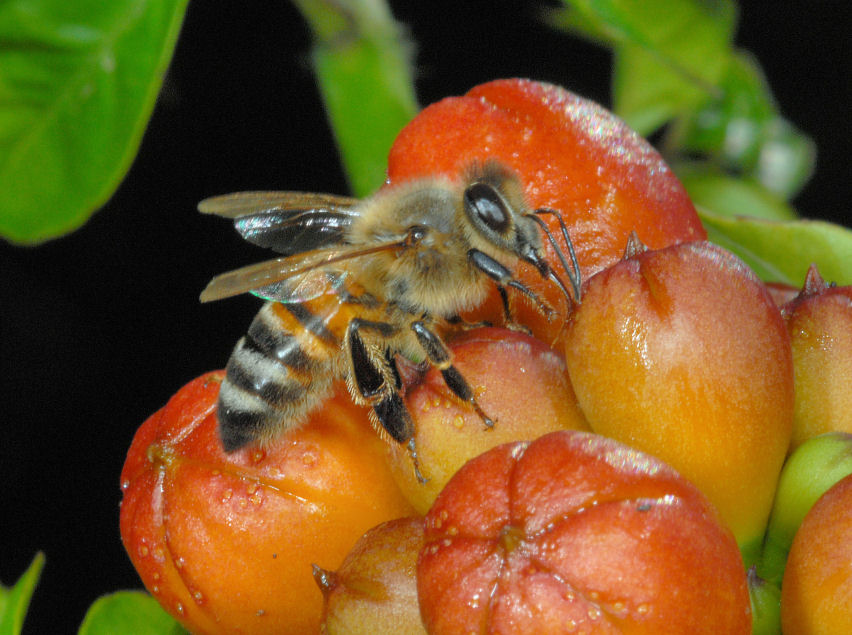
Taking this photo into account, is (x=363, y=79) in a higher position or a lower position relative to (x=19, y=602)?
higher

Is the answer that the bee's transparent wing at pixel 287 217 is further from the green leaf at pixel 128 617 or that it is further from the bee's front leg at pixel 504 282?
the green leaf at pixel 128 617

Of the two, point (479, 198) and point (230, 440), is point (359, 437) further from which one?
point (479, 198)

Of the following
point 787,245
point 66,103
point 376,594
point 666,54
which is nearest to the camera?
point 376,594

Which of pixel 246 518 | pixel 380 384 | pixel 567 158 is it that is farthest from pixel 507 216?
pixel 246 518

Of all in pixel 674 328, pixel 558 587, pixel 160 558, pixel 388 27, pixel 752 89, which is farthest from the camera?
pixel 752 89

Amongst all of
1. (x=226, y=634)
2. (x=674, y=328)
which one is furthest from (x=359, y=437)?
(x=674, y=328)

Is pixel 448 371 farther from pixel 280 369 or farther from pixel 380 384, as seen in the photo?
pixel 280 369

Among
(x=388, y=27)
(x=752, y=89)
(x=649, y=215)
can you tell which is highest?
(x=388, y=27)
